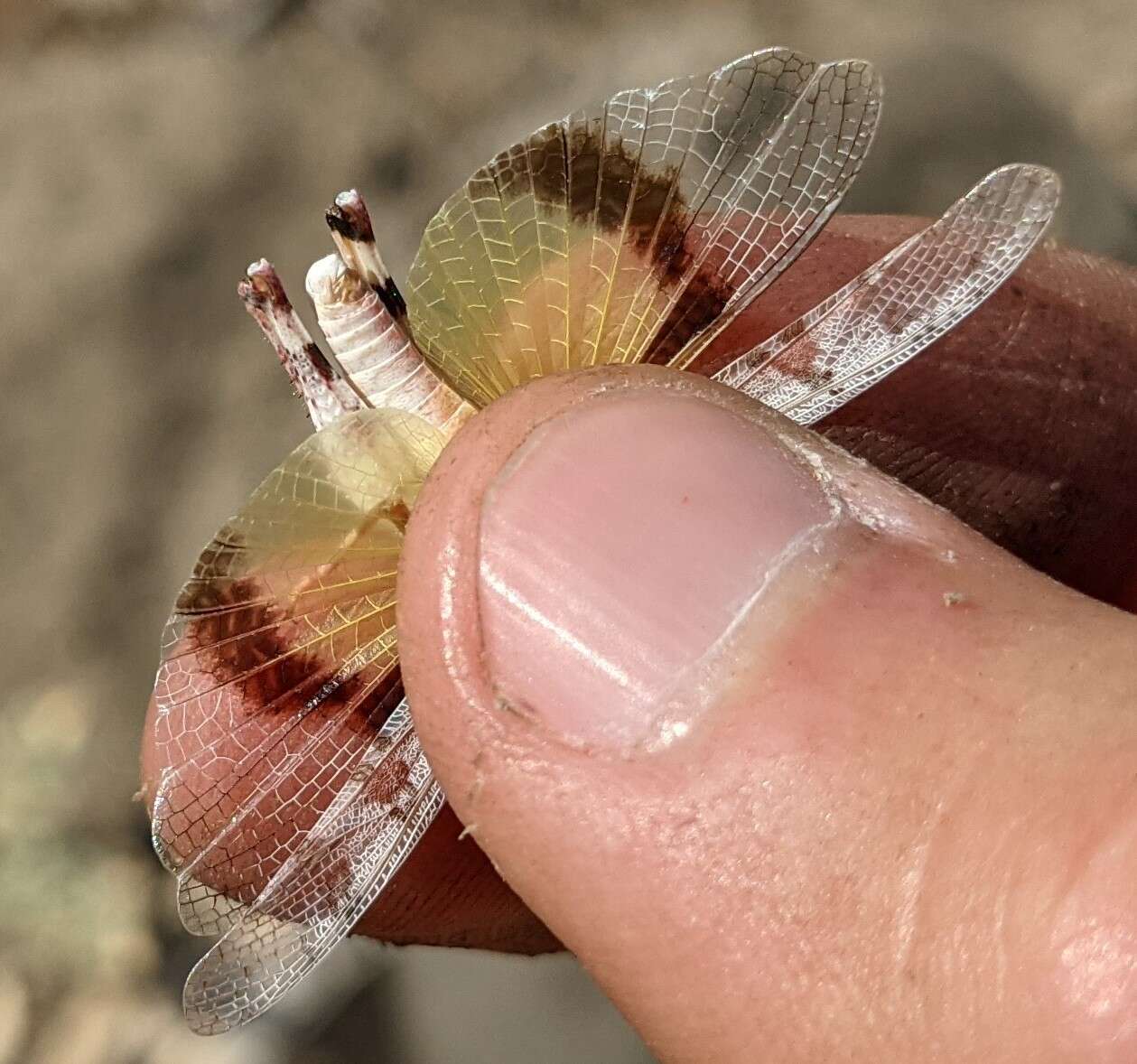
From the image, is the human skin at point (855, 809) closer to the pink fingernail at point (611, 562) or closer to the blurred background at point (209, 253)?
the pink fingernail at point (611, 562)

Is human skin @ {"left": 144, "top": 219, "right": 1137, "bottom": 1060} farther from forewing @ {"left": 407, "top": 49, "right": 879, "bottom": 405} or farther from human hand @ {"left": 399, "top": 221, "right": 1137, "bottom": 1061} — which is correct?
forewing @ {"left": 407, "top": 49, "right": 879, "bottom": 405}

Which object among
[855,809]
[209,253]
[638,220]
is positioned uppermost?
[209,253]

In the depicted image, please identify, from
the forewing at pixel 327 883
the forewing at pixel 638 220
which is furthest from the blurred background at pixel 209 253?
the forewing at pixel 638 220

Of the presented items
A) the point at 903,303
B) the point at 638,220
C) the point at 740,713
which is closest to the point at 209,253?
the point at 638,220

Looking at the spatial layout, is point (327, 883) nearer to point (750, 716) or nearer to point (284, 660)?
point (284, 660)

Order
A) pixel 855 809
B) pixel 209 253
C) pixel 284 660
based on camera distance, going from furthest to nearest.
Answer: pixel 209 253 → pixel 284 660 → pixel 855 809

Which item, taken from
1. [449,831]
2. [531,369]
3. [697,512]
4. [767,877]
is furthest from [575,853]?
[449,831]

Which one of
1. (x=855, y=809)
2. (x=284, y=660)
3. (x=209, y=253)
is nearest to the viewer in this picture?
(x=855, y=809)
